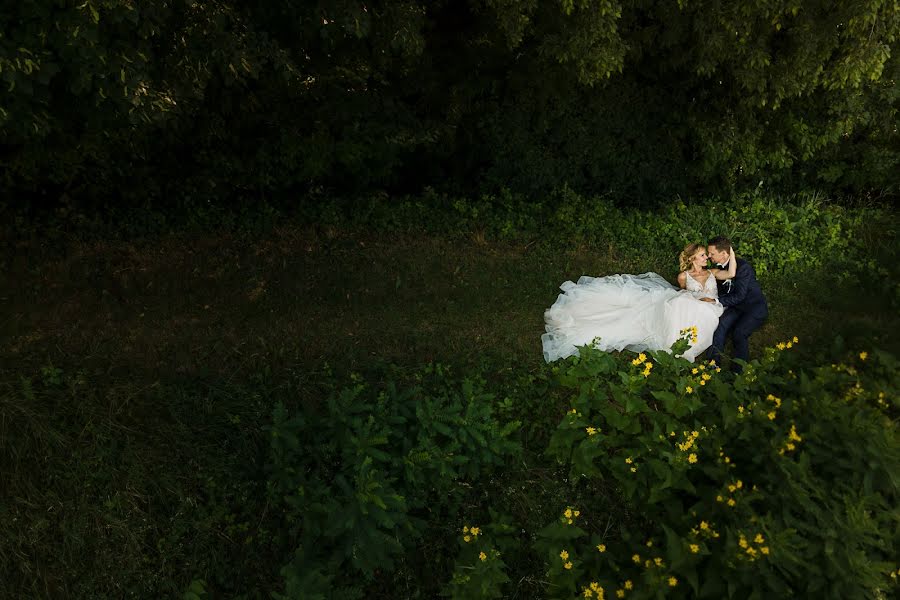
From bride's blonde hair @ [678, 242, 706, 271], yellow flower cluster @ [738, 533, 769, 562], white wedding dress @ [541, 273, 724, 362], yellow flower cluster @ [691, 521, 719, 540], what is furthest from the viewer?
bride's blonde hair @ [678, 242, 706, 271]

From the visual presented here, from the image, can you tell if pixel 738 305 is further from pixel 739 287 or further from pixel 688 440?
pixel 688 440

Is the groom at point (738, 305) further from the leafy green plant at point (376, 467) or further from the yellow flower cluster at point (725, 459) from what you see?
the leafy green plant at point (376, 467)

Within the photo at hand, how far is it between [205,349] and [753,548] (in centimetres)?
472

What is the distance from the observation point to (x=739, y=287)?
21.3ft

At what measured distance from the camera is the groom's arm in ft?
21.2

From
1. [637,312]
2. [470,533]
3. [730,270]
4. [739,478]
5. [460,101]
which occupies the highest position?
[460,101]

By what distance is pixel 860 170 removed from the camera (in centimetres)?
1049

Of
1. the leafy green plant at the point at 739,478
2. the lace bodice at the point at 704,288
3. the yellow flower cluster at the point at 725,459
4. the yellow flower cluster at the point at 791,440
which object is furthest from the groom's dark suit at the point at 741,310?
the yellow flower cluster at the point at 791,440

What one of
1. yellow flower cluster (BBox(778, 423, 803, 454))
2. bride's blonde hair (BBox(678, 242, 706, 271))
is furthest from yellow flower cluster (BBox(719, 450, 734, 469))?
bride's blonde hair (BBox(678, 242, 706, 271))

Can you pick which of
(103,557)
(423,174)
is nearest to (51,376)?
(103,557)

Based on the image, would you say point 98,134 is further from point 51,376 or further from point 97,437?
point 97,437

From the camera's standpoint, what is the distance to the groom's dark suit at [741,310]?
6375 millimetres

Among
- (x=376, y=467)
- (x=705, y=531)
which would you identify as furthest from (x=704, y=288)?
(x=376, y=467)

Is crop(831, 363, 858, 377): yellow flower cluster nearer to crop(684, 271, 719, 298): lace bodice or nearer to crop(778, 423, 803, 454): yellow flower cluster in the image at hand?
crop(778, 423, 803, 454): yellow flower cluster
